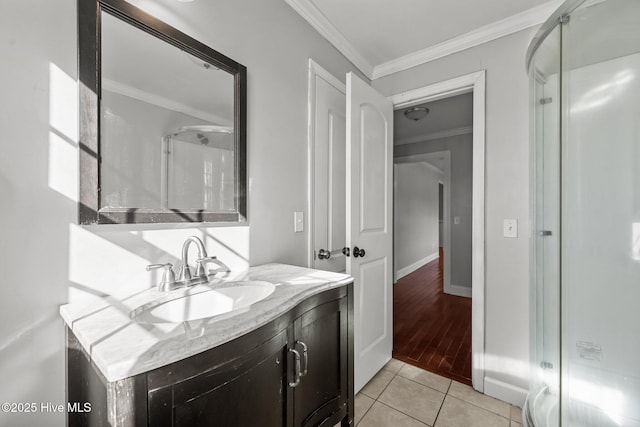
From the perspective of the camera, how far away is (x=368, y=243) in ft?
6.01

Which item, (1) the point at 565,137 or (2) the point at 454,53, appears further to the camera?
(2) the point at 454,53

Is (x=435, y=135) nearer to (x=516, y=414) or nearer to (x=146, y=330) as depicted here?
(x=516, y=414)

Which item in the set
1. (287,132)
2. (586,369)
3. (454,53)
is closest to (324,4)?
(287,132)

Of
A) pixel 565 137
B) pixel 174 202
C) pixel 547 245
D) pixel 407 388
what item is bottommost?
pixel 407 388

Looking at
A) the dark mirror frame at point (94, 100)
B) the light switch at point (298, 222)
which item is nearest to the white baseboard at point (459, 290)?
the light switch at point (298, 222)

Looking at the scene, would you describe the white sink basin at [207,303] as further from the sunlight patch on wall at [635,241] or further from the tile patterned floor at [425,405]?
the sunlight patch on wall at [635,241]

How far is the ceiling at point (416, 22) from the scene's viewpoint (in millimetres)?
1635

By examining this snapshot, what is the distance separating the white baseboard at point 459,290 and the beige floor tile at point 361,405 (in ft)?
9.24

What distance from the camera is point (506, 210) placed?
69.8 inches

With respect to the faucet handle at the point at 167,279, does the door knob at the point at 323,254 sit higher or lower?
lower

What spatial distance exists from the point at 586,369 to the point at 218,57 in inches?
86.2

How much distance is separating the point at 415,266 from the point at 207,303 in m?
5.18

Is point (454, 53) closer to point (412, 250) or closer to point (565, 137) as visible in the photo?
point (565, 137)

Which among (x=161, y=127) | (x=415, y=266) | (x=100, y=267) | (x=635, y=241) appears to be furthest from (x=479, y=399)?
(x=415, y=266)
